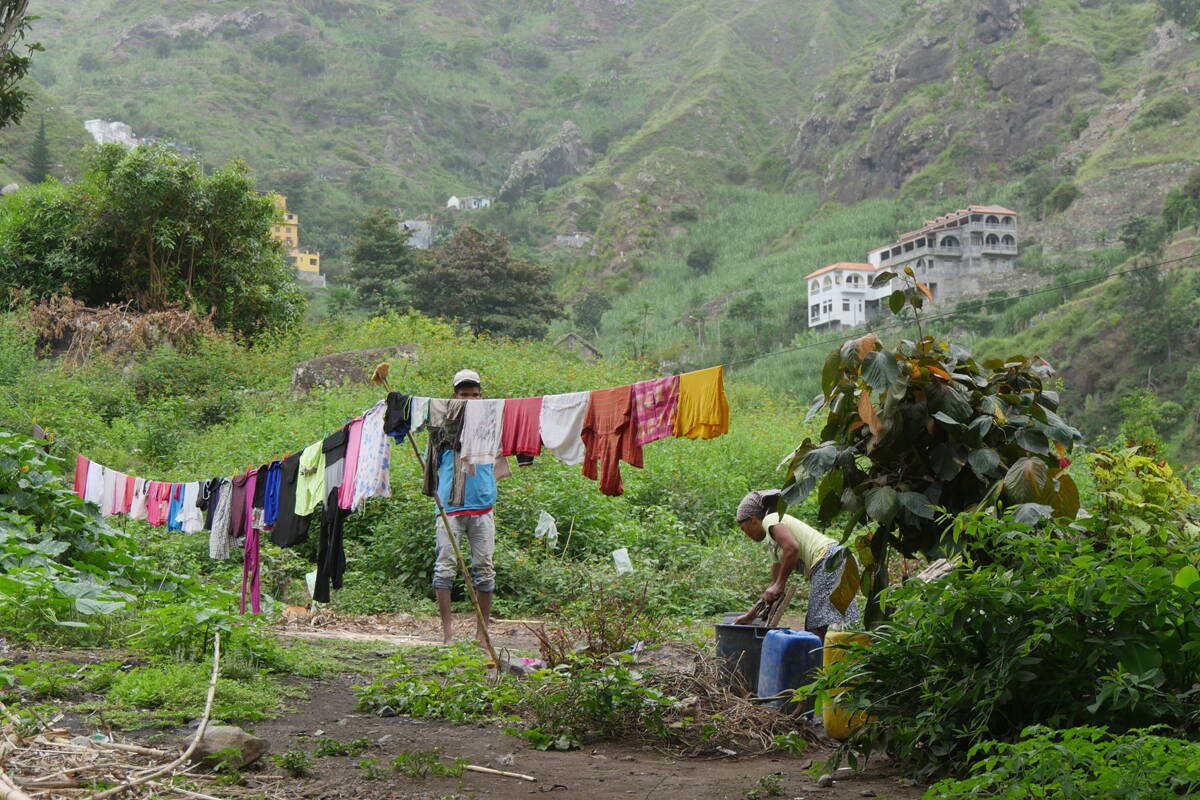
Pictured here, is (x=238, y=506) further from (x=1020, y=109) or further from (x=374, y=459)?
(x=1020, y=109)

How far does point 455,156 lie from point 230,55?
888 inches

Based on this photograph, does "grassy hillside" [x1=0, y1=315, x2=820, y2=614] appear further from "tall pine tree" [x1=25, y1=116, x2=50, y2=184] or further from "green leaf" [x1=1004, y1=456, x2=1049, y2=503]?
"tall pine tree" [x1=25, y1=116, x2=50, y2=184]

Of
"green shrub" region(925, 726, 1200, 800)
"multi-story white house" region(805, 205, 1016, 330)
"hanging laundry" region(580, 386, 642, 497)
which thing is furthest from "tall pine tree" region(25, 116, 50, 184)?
"green shrub" region(925, 726, 1200, 800)

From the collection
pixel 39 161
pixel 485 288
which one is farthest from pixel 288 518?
pixel 39 161

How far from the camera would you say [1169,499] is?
16.0 ft

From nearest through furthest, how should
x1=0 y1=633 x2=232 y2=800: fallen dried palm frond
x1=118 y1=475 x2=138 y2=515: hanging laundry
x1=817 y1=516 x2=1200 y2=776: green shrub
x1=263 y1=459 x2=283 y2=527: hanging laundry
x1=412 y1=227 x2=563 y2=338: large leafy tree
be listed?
1. x1=817 y1=516 x2=1200 y2=776: green shrub
2. x1=0 y1=633 x2=232 y2=800: fallen dried palm frond
3. x1=263 y1=459 x2=283 y2=527: hanging laundry
4. x1=118 y1=475 x2=138 y2=515: hanging laundry
5. x1=412 y1=227 x2=563 y2=338: large leafy tree

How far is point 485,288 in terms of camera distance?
32531 millimetres

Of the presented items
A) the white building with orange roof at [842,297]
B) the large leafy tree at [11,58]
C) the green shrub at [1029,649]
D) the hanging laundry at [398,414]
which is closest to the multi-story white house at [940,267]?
the white building with orange roof at [842,297]

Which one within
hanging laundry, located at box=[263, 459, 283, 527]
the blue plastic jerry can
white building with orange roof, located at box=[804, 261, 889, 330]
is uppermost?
white building with orange roof, located at box=[804, 261, 889, 330]

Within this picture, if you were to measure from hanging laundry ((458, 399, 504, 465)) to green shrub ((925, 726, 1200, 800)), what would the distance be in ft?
12.8

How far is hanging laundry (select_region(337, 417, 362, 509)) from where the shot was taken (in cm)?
702

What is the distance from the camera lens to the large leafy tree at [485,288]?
3238cm

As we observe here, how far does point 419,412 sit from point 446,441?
0.84 ft

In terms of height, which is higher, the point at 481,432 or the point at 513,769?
the point at 481,432
